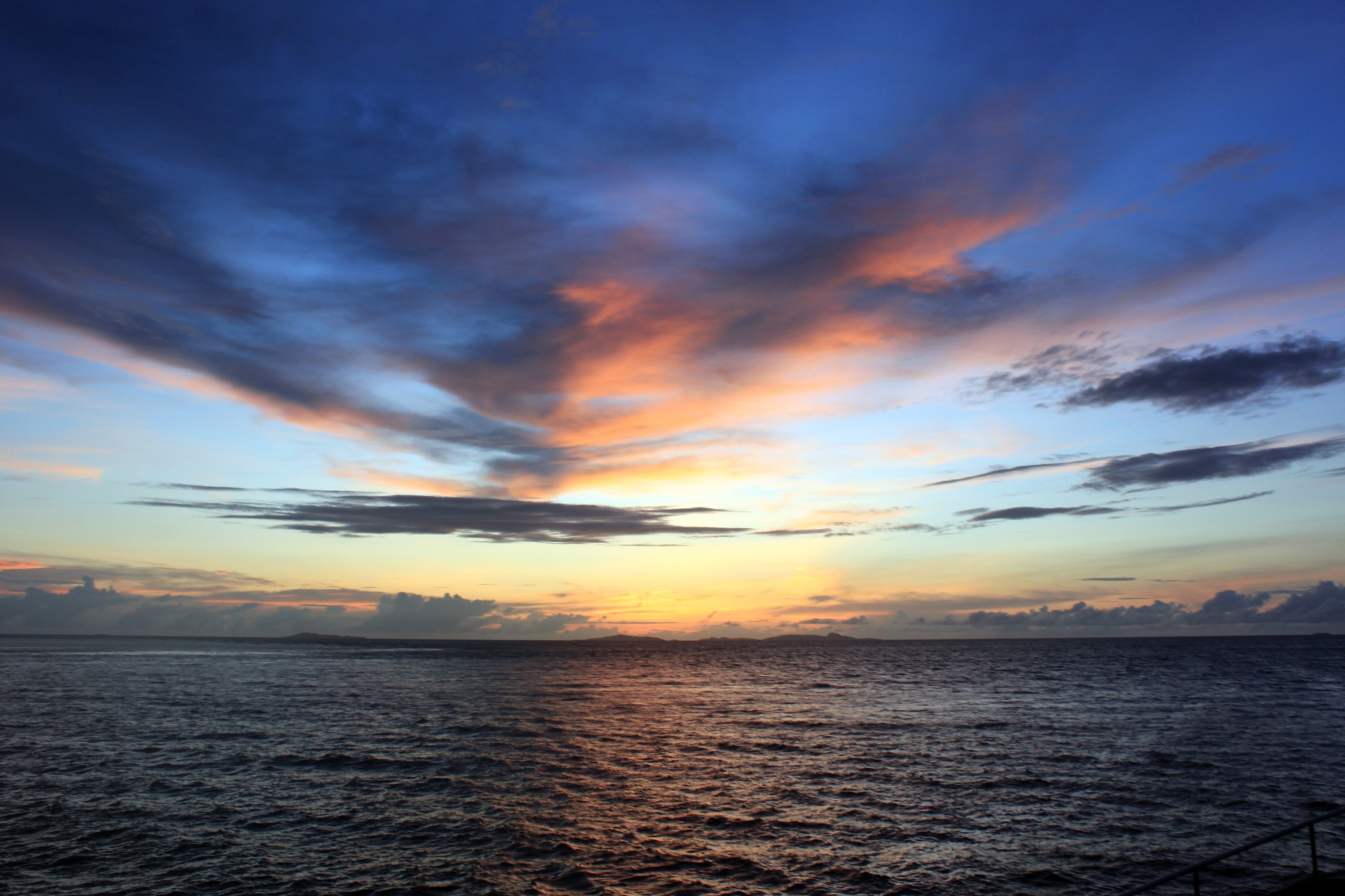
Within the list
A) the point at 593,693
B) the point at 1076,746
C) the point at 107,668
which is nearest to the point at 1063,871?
the point at 1076,746

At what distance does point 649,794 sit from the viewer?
32.9 meters

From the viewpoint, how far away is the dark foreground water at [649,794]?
22266mm

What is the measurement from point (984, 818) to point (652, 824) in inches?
517

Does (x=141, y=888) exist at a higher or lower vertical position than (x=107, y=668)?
higher

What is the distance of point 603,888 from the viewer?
21.1 m

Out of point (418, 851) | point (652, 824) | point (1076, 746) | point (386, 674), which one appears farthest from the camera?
point (386, 674)

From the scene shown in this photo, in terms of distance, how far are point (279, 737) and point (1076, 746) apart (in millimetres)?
50267

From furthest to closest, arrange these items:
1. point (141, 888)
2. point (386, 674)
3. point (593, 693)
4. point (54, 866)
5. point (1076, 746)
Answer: point (386, 674) < point (593, 693) < point (1076, 746) < point (54, 866) < point (141, 888)

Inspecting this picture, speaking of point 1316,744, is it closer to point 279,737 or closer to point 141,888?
point 141,888

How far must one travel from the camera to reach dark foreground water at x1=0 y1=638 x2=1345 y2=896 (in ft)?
73.0

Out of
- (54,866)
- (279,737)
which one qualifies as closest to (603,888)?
(54,866)

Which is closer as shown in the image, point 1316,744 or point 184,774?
point 184,774

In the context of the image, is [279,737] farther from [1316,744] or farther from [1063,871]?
[1316,744]

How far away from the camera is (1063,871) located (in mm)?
22688
